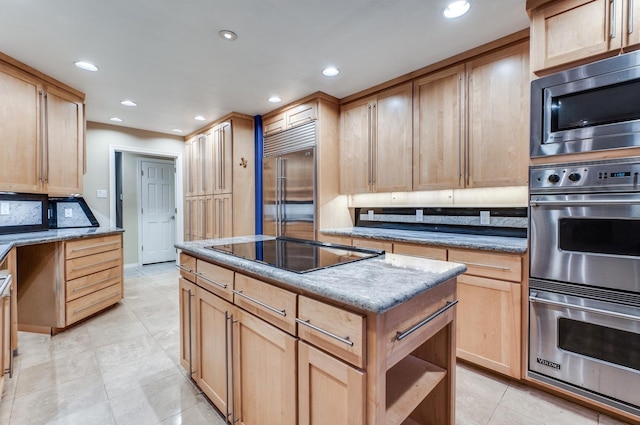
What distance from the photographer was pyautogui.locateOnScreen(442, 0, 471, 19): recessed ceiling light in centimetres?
185

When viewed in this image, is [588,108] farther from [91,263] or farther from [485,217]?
[91,263]

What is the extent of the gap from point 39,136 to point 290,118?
2.48 m

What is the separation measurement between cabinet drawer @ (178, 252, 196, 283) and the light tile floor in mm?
740

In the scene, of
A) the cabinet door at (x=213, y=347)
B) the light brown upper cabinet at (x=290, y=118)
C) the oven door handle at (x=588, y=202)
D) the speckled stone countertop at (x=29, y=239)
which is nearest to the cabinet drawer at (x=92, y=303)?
the speckled stone countertop at (x=29, y=239)

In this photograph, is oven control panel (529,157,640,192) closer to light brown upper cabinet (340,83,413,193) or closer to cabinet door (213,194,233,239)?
light brown upper cabinet (340,83,413,193)

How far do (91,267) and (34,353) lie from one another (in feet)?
2.74

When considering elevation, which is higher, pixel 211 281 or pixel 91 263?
pixel 211 281

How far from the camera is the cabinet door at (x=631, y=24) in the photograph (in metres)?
1.53

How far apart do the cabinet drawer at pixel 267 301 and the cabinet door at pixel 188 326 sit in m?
0.57

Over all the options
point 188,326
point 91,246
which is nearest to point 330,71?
point 188,326

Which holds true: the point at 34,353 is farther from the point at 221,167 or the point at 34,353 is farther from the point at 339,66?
the point at 339,66

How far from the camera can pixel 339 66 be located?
268 cm

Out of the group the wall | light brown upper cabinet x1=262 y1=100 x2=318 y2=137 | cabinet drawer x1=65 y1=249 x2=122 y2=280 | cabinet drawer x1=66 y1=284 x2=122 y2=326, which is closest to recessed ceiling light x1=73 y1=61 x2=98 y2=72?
cabinet drawer x1=65 y1=249 x2=122 y2=280

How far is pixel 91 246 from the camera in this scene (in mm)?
2951
